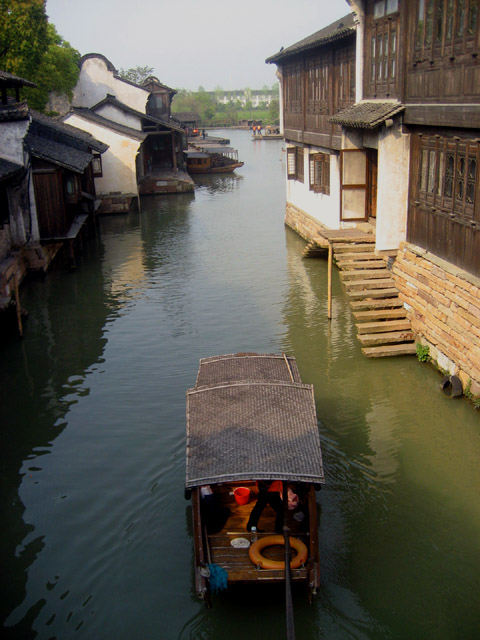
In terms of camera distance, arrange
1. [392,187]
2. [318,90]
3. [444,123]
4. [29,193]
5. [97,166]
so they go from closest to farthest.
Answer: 1. [444,123]
2. [392,187]
3. [29,193]
4. [318,90]
5. [97,166]

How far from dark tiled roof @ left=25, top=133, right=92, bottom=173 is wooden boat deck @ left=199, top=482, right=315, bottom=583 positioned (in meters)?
16.7

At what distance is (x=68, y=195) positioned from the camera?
970 inches

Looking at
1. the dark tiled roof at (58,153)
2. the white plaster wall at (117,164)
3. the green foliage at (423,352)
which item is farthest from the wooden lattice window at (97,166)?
the green foliage at (423,352)

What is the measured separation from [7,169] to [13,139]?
6.28 ft

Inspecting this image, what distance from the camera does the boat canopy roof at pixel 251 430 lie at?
Answer: 8.23m

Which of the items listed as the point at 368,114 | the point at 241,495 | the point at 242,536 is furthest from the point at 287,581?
the point at 368,114

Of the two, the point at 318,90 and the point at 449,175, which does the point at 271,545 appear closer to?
the point at 449,175

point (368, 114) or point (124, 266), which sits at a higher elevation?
point (368, 114)

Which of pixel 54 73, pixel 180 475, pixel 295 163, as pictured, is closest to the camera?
pixel 180 475

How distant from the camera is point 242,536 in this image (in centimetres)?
862

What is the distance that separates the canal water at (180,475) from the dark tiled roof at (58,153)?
4582 mm

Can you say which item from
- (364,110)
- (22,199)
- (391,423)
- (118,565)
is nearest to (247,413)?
(118,565)

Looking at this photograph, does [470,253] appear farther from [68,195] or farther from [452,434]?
[68,195]

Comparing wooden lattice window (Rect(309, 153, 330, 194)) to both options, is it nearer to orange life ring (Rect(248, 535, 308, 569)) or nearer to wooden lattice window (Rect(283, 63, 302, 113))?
wooden lattice window (Rect(283, 63, 302, 113))
